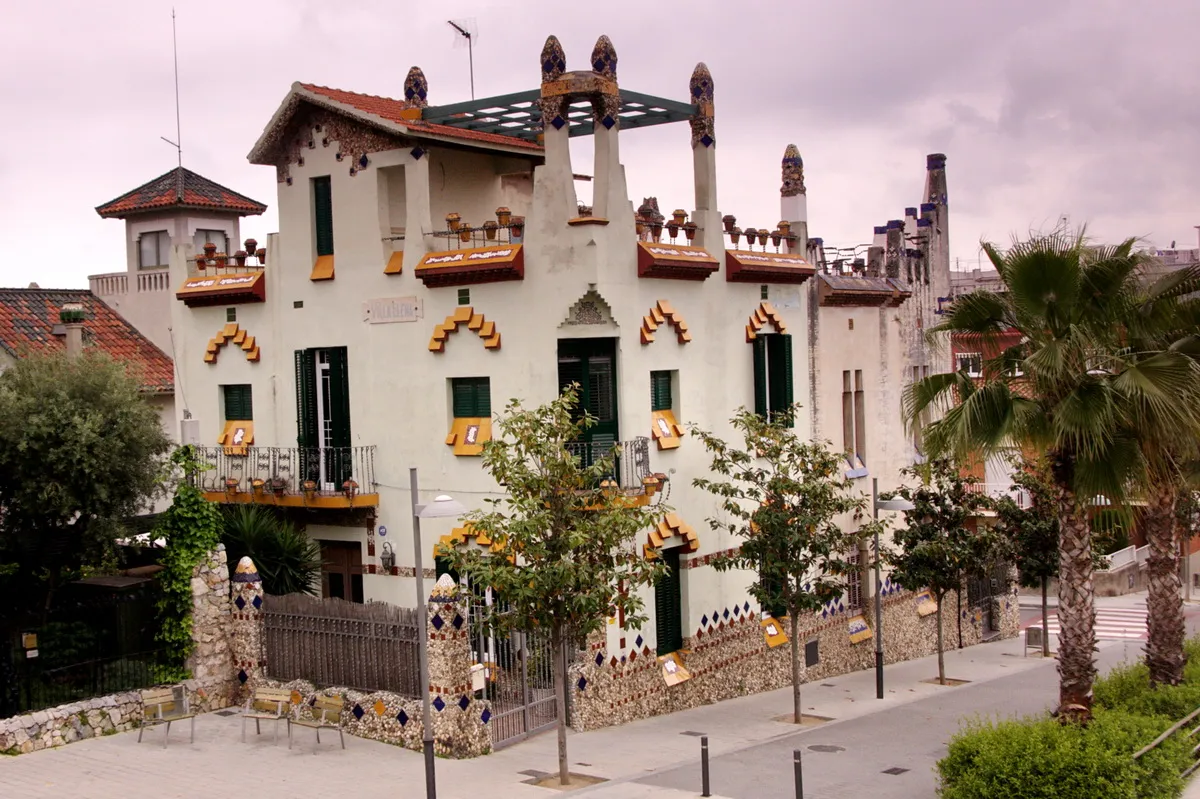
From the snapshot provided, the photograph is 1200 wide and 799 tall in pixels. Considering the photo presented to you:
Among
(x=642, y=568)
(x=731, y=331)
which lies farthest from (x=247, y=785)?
(x=731, y=331)

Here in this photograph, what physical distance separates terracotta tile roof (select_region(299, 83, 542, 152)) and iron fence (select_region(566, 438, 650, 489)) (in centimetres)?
641

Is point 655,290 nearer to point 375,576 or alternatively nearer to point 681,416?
point 681,416

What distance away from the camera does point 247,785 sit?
18594 mm

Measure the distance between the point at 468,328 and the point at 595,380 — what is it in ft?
8.06

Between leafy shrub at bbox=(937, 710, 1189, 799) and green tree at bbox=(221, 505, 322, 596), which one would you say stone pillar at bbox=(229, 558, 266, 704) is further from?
leafy shrub at bbox=(937, 710, 1189, 799)

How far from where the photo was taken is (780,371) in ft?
93.9

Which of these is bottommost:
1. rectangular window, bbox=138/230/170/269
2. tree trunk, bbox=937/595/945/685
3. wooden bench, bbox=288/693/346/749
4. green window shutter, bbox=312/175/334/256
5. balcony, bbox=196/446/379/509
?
tree trunk, bbox=937/595/945/685

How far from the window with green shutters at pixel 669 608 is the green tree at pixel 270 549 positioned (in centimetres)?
623

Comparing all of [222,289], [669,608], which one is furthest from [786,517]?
[222,289]

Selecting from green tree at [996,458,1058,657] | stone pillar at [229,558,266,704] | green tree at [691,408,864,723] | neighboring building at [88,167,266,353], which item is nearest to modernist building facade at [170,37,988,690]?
green tree at [691,408,864,723]

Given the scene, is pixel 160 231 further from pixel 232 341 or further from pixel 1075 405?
pixel 1075 405

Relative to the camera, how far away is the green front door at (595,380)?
78.1 ft

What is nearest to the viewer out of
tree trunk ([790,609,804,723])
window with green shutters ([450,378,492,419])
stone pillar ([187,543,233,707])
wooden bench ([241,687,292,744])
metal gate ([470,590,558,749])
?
wooden bench ([241,687,292,744])

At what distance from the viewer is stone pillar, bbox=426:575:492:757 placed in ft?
65.6
